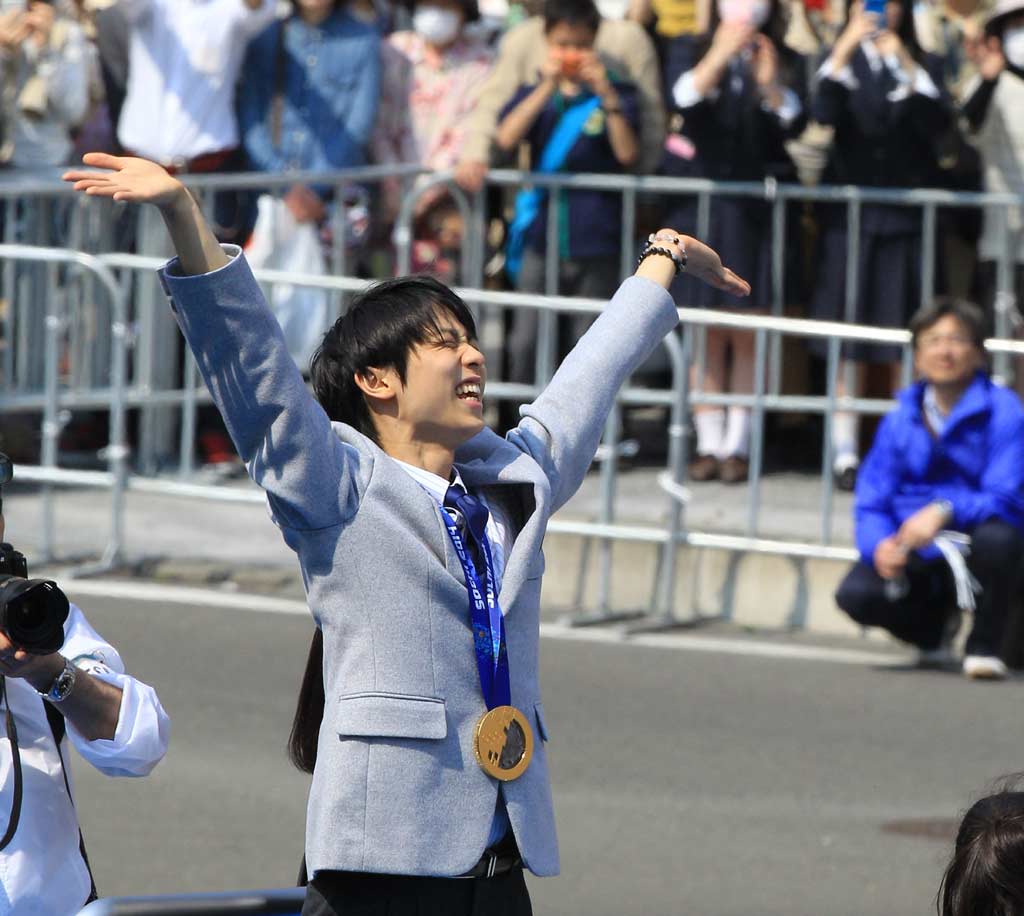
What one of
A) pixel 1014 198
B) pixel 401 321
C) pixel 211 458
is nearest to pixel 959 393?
pixel 1014 198

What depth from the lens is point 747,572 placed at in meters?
9.03

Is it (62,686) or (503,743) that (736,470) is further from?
(62,686)

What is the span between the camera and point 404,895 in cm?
332

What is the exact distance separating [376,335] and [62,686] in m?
0.70

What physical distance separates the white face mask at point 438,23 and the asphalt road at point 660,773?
12.8ft

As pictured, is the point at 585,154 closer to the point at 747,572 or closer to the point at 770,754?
the point at 747,572

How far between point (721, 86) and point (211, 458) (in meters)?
2.93

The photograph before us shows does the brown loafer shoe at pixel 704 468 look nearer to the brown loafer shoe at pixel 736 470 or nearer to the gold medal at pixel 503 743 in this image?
the brown loafer shoe at pixel 736 470

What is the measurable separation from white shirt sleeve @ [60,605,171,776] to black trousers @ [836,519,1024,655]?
503 cm

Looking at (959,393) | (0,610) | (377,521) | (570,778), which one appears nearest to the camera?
(0,610)

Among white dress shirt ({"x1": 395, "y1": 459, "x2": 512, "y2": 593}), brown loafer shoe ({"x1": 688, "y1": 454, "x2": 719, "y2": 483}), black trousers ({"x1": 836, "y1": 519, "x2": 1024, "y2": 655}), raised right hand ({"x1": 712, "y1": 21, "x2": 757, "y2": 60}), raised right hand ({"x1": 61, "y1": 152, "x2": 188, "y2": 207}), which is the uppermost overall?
raised right hand ({"x1": 712, "y1": 21, "x2": 757, "y2": 60})

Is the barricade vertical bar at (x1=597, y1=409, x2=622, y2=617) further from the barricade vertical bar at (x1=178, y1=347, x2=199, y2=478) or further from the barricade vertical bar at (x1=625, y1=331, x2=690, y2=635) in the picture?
the barricade vertical bar at (x1=178, y1=347, x2=199, y2=478)

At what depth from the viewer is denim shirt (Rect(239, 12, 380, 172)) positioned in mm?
11500

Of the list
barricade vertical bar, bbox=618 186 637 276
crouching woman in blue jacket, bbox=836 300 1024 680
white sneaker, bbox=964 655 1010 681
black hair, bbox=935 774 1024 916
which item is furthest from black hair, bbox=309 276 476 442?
barricade vertical bar, bbox=618 186 637 276
